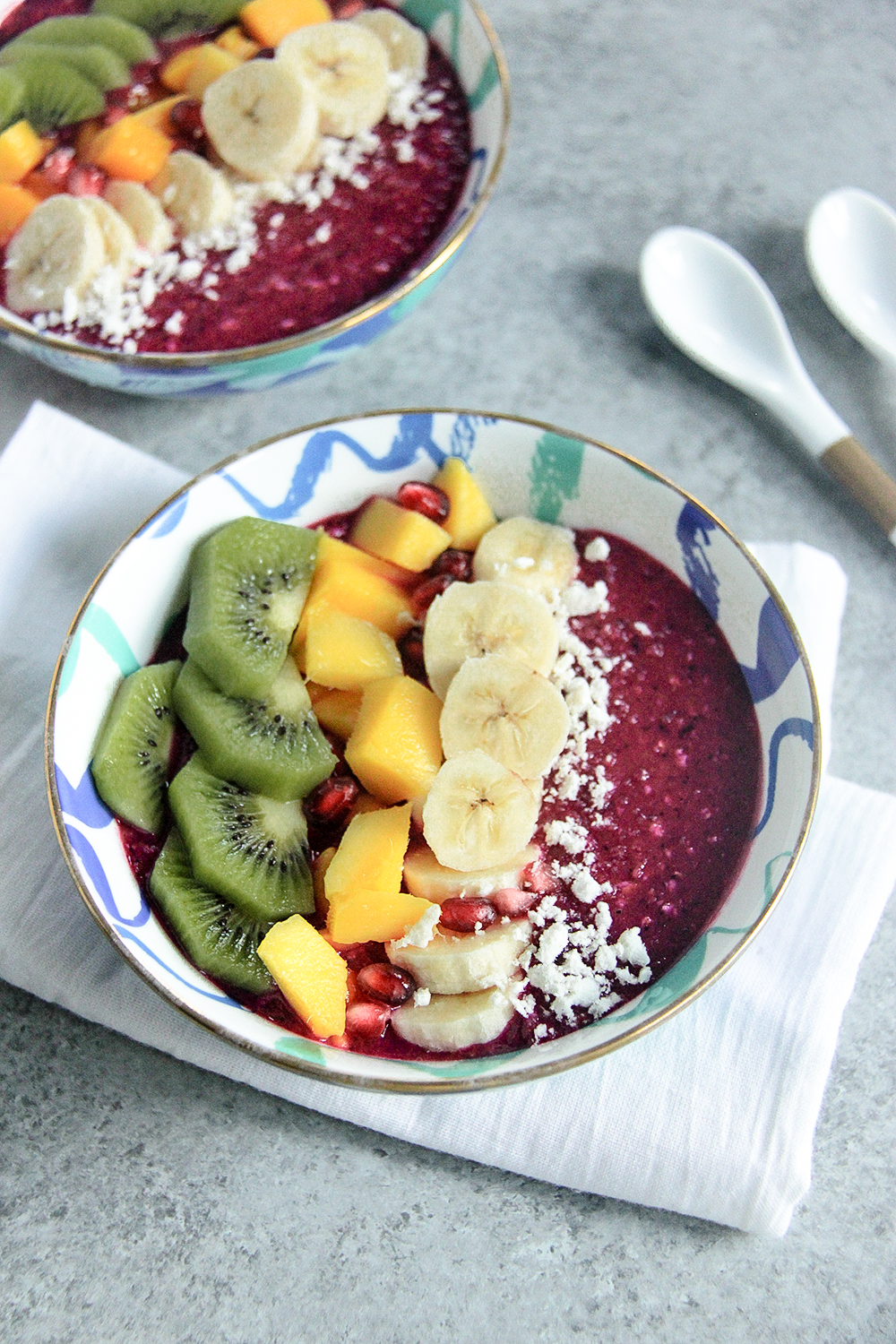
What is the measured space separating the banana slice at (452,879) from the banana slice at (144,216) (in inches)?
43.1

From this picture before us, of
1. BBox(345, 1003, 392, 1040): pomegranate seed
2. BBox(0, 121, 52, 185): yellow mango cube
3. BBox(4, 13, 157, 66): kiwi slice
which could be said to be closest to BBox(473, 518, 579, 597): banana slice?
BBox(345, 1003, 392, 1040): pomegranate seed

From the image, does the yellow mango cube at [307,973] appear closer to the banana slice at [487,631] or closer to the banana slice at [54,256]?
the banana slice at [487,631]

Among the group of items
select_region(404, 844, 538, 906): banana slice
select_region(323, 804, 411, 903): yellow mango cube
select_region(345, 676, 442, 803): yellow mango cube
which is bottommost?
select_region(404, 844, 538, 906): banana slice

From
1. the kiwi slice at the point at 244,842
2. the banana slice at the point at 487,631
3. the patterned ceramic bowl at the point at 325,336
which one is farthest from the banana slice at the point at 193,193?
the kiwi slice at the point at 244,842

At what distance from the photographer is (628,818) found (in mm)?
1512

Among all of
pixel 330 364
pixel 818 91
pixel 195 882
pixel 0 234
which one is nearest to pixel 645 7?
pixel 818 91

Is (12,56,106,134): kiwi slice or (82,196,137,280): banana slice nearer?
(82,196,137,280): banana slice

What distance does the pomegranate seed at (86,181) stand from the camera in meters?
1.97

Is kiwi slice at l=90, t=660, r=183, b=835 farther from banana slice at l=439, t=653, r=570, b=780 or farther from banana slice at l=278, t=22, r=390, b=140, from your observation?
banana slice at l=278, t=22, r=390, b=140

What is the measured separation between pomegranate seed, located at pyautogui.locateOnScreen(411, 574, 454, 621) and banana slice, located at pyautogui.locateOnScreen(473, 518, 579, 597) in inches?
2.4

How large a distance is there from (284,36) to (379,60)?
173 millimetres

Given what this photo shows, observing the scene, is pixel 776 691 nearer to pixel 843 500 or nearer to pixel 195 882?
pixel 843 500

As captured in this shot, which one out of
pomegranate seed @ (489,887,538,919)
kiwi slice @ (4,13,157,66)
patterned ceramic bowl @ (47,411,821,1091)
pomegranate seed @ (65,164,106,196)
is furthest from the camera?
kiwi slice @ (4,13,157,66)

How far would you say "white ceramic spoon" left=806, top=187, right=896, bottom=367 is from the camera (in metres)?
2.06
